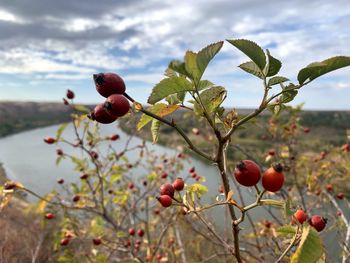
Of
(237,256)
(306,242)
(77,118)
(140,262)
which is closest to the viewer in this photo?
(306,242)

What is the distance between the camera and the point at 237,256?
953 millimetres

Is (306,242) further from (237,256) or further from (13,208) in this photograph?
(13,208)

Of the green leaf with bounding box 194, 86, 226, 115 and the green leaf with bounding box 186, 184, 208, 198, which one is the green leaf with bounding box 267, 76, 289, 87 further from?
the green leaf with bounding box 186, 184, 208, 198

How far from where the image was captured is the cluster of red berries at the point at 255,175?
861 mm

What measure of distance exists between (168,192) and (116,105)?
0.46 m

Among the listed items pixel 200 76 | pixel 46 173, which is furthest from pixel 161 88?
pixel 46 173

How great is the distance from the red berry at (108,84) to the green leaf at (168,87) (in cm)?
8

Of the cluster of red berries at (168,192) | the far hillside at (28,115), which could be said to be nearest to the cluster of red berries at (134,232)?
the cluster of red berries at (168,192)

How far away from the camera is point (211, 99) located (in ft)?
3.02

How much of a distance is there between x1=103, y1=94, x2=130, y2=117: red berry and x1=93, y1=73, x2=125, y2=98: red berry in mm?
21

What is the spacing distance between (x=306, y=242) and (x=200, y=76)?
43cm

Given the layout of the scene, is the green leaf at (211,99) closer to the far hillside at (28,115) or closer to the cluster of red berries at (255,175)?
the cluster of red berries at (255,175)

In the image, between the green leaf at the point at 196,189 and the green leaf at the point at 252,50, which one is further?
the green leaf at the point at 196,189

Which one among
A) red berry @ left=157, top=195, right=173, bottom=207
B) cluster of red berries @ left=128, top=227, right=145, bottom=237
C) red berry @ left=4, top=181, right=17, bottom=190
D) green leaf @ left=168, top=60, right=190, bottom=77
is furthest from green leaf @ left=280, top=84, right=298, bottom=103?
cluster of red berries @ left=128, top=227, right=145, bottom=237
